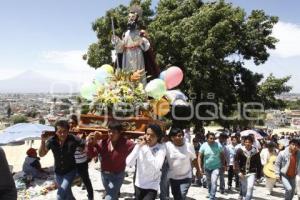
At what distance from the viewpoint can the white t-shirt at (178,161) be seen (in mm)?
7434

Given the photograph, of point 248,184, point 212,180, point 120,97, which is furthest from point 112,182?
point 212,180

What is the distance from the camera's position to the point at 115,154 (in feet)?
22.1

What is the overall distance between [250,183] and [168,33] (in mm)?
14018

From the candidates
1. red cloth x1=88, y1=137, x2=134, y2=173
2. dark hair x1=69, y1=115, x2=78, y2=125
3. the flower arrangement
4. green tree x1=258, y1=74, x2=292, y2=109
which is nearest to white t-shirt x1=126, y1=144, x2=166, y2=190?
red cloth x1=88, y1=137, x2=134, y2=173

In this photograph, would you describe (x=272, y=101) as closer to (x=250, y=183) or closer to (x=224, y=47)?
(x=224, y=47)

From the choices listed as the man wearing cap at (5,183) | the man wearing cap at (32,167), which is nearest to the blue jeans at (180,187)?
the man wearing cap at (5,183)

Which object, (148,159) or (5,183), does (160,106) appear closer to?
(148,159)

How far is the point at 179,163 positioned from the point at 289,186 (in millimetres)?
3560

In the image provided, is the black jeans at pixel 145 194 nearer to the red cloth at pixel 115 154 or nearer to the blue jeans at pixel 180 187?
the red cloth at pixel 115 154

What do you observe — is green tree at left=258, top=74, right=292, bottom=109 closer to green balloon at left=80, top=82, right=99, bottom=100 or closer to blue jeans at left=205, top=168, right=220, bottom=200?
blue jeans at left=205, top=168, right=220, bottom=200

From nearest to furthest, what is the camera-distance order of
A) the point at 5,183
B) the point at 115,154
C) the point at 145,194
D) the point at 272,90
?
the point at 5,183, the point at 145,194, the point at 115,154, the point at 272,90

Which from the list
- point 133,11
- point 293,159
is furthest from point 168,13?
point 293,159

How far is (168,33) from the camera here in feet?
72.6

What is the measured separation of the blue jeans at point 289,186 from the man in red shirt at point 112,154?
456cm
